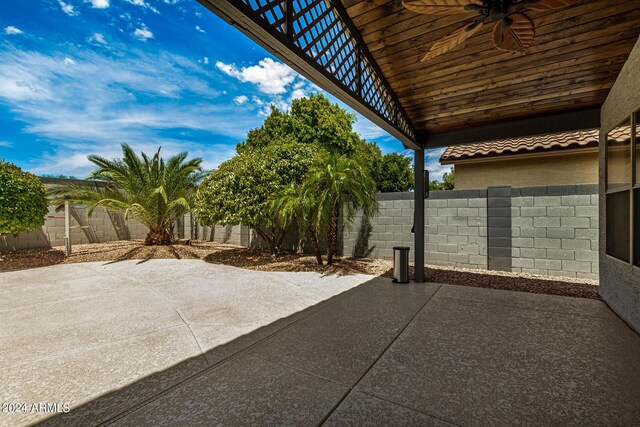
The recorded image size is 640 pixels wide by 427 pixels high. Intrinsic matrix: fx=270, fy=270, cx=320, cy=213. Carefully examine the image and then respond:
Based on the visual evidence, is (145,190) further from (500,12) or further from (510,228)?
(510,228)

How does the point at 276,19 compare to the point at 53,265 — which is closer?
the point at 276,19

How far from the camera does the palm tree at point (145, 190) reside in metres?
8.39

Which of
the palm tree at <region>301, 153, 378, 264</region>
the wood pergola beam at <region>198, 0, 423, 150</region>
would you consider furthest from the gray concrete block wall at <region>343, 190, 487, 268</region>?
the wood pergola beam at <region>198, 0, 423, 150</region>

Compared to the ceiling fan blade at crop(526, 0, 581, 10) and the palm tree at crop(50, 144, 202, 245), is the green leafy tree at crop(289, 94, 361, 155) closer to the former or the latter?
the palm tree at crop(50, 144, 202, 245)

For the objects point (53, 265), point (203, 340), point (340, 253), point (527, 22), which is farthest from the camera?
point (340, 253)

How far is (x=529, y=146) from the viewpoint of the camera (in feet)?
23.7

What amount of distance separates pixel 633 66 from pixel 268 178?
237 inches

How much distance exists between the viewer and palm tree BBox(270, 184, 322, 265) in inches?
225

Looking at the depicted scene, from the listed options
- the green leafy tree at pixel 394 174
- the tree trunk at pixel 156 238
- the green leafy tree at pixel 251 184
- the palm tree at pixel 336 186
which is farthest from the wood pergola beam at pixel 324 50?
the green leafy tree at pixel 394 174

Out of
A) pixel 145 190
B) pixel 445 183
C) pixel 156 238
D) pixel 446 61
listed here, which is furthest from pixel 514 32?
pixel 445 183

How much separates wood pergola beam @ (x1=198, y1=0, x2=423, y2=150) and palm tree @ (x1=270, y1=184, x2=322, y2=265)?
2255mm

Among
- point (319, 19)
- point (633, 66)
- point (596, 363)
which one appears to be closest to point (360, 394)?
point (596, 363)

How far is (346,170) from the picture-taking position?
5.64m

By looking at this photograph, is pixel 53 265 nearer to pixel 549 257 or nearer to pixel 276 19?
pixel 276 19
